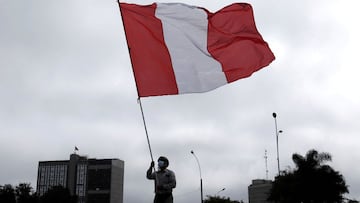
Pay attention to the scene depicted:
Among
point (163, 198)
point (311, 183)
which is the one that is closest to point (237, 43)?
point (163, 198)

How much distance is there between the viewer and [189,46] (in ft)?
40.7

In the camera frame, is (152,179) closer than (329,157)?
Yes

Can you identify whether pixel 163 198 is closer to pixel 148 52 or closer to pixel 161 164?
pixel 161 164

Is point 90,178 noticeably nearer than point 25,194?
No

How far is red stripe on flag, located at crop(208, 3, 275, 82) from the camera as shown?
41.0 feet

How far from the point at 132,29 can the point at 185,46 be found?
129 cm

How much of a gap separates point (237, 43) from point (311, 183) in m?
43.5

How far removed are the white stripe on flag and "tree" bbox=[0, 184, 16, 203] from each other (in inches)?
2506

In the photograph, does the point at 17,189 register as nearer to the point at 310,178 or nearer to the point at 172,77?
the point at 310,178

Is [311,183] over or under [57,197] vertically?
under

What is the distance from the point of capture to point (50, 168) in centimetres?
15375

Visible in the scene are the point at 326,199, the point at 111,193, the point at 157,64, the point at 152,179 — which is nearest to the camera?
the point at 152,179

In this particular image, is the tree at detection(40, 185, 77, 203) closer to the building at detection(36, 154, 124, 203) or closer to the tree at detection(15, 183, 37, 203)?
the tree at detection(15, 183, 37, 203)

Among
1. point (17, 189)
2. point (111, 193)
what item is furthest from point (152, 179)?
point (111, 193)
